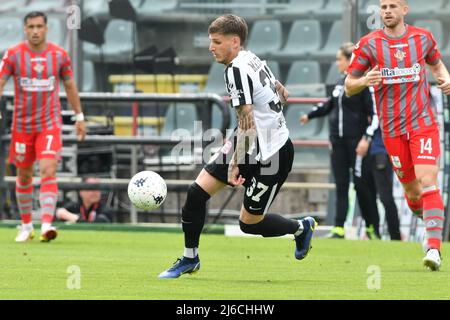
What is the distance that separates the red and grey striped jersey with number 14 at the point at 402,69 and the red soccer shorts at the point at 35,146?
4.03 meters

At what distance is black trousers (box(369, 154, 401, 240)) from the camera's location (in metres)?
14.2

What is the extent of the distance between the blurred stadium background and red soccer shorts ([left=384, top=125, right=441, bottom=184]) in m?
5.19

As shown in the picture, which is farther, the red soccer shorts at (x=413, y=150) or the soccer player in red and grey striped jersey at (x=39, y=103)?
the soccer player in red and grey striped jersey at (x=39, y=103)

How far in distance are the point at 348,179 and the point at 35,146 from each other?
3859mm

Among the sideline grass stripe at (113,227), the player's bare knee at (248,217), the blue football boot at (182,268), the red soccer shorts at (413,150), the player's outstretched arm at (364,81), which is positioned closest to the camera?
the blue football boot at (182,268)

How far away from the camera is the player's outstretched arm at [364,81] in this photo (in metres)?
9.42

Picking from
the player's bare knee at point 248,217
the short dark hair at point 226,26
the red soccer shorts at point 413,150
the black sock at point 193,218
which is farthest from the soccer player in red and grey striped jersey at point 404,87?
the black sock at point 193,218

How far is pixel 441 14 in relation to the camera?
16.4 meters

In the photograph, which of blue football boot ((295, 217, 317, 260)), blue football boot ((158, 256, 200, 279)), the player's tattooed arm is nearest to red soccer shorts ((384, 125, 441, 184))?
blue football boot ((295, 217, 317, 260))

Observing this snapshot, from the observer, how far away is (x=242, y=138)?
833 cm

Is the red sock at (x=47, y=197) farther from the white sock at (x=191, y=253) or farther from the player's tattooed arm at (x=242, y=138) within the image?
the player's tattooed arm at (x=242, y=138)

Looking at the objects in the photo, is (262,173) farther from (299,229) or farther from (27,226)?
(27,226)

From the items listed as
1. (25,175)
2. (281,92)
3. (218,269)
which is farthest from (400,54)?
(25,175)
